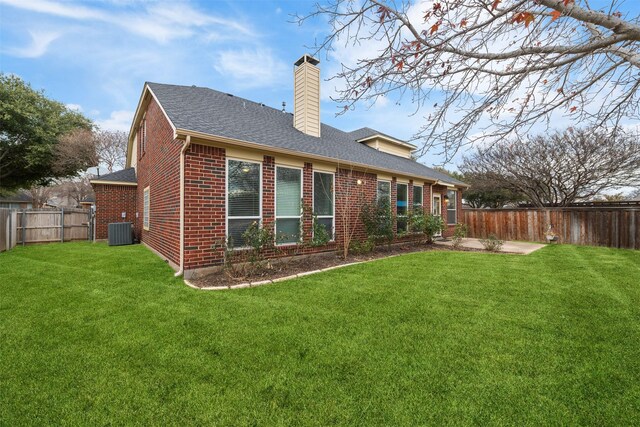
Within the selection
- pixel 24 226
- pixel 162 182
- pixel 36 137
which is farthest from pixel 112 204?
pixel 36 137

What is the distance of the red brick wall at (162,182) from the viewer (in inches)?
255

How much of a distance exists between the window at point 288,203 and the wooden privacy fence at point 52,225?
35.5 feet

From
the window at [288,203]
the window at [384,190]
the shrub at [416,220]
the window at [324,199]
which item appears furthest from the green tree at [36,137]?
the shrub at [416,220]

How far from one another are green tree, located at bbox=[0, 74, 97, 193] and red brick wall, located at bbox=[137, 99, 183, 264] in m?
15.0

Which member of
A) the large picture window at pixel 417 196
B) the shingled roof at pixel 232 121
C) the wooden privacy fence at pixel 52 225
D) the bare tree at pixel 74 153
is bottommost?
the wooden privacy fence at pixel 52 225

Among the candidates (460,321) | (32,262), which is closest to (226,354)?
(460,321)

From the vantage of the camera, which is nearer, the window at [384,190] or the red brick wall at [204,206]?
the red brick wall at [204,206]

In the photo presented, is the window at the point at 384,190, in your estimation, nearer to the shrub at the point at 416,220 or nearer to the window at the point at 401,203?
the window at the point at 401,203

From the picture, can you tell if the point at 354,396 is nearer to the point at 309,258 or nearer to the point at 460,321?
the point at 460,321

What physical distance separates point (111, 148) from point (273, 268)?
25.3 meters

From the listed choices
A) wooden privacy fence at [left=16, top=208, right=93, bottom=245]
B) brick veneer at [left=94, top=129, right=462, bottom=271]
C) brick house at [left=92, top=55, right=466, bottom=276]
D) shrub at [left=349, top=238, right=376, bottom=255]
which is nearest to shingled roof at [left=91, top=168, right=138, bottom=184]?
brick house at [left=92, top=55, right=466, bottom=276]

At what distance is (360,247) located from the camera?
8.44 m

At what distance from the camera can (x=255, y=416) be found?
6.61ft

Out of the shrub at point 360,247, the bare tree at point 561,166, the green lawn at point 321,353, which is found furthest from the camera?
the bare tree at point 561,166
